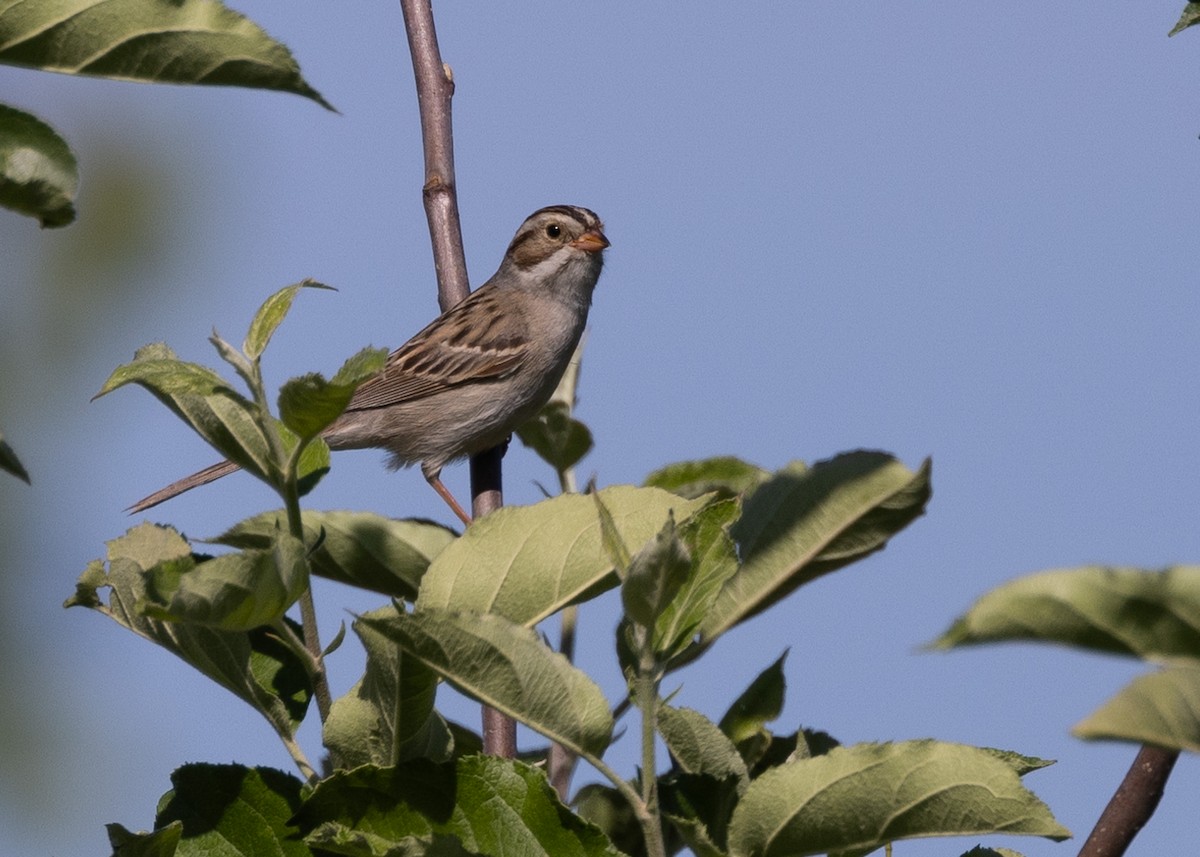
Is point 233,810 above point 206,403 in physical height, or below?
below

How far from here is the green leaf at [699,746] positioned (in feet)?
5.92

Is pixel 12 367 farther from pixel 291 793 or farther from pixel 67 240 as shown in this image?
pixel 291 793

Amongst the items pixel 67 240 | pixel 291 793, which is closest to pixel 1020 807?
pixel 291 793

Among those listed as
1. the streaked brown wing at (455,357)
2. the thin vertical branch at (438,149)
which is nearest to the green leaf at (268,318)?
the thin vertical branch at (438,149)

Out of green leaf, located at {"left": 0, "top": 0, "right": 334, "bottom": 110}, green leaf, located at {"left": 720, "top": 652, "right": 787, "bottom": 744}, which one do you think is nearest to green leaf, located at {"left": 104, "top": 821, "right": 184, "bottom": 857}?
green leaf, located at {"left": 720, "top": 652, "right": 787, "bottom": 744}

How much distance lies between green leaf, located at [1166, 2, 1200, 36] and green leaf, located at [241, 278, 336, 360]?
1.29m

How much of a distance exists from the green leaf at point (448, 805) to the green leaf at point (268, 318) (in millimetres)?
541

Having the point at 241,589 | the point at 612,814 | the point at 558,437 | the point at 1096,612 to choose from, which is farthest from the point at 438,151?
the point at 1096,612

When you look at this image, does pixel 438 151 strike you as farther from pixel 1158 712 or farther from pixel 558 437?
pixel 1158 712

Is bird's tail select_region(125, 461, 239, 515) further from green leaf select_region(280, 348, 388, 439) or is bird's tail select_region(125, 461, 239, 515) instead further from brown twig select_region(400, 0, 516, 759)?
green leaf select_region(280, 348, 388, 439)

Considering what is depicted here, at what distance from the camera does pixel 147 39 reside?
181 centimetres

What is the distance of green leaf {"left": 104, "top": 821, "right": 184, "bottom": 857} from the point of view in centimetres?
181

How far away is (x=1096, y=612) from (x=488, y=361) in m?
7.42

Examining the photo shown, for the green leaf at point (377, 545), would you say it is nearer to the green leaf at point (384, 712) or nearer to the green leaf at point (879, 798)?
the green leaf at point (384, 712)
